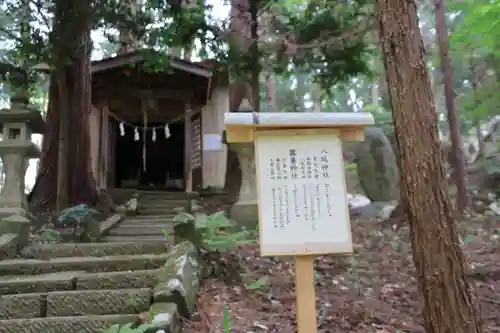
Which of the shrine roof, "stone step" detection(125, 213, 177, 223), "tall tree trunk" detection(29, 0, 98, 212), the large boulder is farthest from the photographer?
the shrine roof

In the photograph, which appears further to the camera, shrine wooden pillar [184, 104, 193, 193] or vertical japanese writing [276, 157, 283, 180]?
shrine wooden pillar [184, 104, 193, 193]

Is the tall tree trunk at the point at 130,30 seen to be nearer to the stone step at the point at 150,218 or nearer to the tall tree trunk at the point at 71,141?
the tall tree trunk at the point at 71,141

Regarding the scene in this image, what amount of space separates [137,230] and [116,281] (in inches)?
147

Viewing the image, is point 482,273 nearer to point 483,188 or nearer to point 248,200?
point 248,200

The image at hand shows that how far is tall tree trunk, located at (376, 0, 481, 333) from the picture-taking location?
130 inches

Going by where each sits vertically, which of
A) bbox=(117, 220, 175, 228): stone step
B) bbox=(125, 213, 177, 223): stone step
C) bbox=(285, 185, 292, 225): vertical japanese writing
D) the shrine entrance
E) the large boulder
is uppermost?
the shrine entrance

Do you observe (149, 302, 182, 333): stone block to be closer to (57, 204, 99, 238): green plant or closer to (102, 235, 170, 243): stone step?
(57, 204, 99, 238): green plant

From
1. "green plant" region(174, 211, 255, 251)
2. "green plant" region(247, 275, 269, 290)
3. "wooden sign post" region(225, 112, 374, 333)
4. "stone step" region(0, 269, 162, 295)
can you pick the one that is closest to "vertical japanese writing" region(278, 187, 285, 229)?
"wooden sign post" region(225, 112, 374, 333)

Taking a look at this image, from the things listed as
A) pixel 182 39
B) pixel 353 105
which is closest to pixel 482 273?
pixel 182 39

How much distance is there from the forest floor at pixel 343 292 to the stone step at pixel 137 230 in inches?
87.6

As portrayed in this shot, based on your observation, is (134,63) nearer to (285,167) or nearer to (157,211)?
(157,211)

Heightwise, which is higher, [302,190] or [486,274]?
[302,190]

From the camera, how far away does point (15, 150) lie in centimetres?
758

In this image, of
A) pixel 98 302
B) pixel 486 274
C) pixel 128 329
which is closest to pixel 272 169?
pixel 128 329
